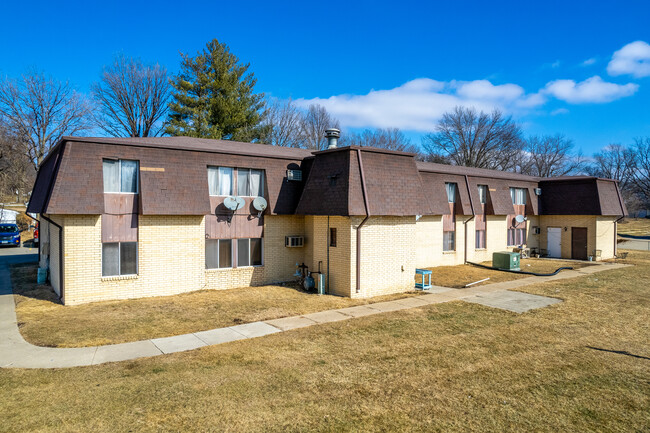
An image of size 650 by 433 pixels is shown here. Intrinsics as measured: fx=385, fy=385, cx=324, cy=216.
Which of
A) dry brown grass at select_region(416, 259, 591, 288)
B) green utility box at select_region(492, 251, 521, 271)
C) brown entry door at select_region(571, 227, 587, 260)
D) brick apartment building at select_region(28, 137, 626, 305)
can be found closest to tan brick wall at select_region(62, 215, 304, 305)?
brick apartment building at select_region(28, 137, 626, 305)

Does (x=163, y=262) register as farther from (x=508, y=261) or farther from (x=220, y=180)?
(x=508, y=261)

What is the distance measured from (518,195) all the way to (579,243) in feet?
17.2

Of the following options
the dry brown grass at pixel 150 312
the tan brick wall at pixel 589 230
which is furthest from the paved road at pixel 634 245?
the dry brown grass at pixel 150 312

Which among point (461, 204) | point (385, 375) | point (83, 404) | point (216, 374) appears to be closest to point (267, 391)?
point (216, 374)

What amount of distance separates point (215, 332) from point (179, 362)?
2.23 m

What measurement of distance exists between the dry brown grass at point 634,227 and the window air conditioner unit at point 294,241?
179ft

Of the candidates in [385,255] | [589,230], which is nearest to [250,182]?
[385,255]

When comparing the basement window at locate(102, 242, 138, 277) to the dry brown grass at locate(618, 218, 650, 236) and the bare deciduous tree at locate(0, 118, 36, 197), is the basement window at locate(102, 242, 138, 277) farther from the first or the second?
the dry brown grass at locate(618, 218, 650, 236)

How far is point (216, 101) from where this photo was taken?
34.3m

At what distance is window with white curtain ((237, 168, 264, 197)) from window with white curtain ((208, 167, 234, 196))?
0.38 metres

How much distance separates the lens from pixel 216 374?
7.57m

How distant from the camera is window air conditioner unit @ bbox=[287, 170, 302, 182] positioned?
668 inches

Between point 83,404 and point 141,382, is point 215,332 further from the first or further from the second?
point 83,404

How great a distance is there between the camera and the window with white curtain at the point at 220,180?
15.5 m
